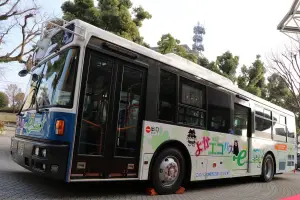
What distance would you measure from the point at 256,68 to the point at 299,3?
11.7 m

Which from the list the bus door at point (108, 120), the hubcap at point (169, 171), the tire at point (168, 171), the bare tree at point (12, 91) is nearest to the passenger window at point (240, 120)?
the tire at point (168, 171)

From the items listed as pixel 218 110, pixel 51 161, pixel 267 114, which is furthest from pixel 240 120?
pixel 51 161

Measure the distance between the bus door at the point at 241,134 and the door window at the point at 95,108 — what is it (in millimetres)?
4723

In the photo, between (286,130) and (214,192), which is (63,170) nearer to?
(214,192)

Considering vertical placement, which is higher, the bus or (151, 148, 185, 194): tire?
the bus

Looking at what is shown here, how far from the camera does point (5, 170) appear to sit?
720cm

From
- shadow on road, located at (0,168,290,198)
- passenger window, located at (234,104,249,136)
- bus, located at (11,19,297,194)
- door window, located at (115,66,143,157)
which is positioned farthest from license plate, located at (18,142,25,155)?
passenger window, located at (234,104,249,136)

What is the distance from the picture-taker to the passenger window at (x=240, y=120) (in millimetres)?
8695

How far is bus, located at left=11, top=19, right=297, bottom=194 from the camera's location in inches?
189

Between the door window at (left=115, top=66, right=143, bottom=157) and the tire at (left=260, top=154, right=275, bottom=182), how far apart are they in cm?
661

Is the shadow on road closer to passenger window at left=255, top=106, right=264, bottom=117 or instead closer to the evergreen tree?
passenger window at left=255, top=106, right=264, bottom=117

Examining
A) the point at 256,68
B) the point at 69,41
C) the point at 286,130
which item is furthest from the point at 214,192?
the point at 256,68

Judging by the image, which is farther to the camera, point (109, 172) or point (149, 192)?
point (149, 192)

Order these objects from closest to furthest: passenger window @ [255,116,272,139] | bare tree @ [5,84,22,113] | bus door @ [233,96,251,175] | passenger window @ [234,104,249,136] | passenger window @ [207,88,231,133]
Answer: passenger window @ [207,88,231,133] < bus door @ [233,96,251,175] < passenger window @ [234,104,249,136] < passenger window @ [255,116,272,139] < bare tree @ [5,84,22,113]
